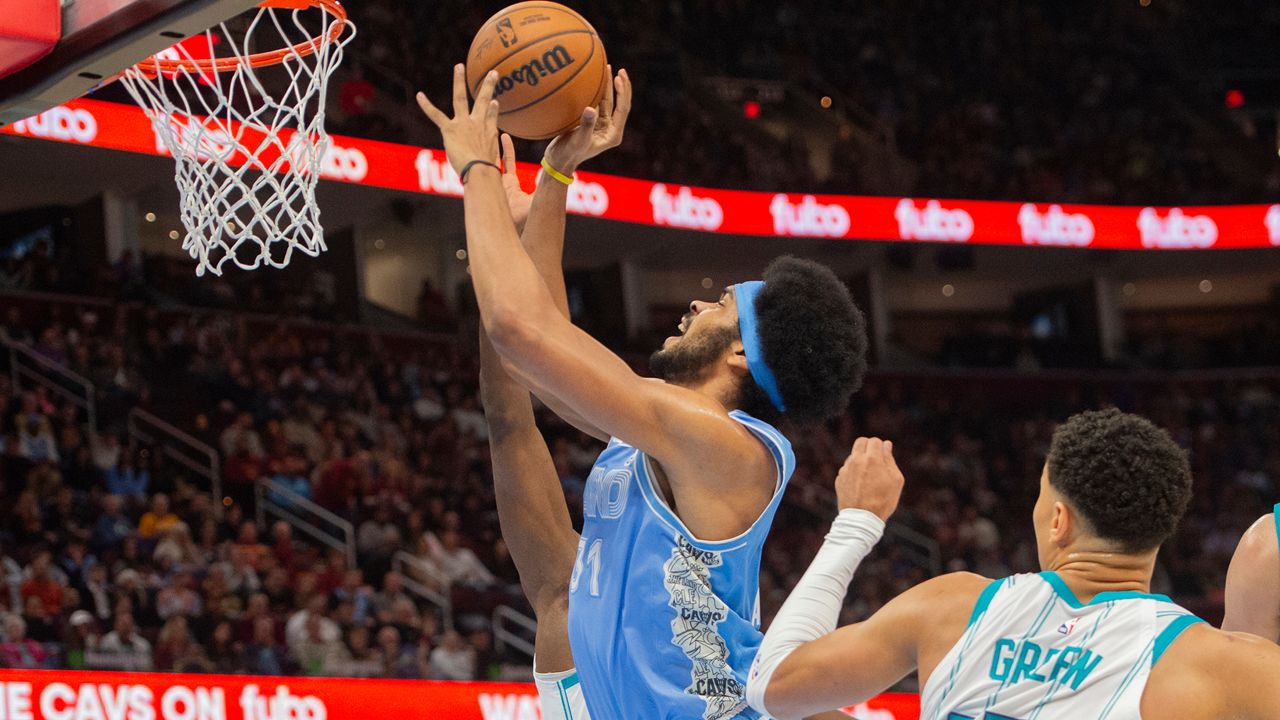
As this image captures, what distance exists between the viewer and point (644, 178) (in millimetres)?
13258

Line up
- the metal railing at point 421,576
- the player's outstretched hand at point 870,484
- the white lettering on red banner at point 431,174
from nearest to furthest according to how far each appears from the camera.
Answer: the player's outstretched hand at point 870,484
the metal railing at point 421,576
the white lettering on red banner at point 431,174

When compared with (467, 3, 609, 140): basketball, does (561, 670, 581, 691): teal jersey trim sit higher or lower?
lower

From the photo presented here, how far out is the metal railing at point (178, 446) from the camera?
34.1 ft

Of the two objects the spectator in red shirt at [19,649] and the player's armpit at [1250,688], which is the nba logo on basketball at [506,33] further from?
the spectator in red shirt at [19,649]

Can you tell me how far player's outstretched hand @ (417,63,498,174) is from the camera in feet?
9.12

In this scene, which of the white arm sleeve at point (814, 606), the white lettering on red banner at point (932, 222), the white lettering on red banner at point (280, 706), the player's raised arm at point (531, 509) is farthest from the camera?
the white lettering on red banner at point (932, 222)

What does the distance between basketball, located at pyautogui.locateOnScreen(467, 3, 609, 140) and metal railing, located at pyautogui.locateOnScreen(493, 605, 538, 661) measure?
21.2 ft

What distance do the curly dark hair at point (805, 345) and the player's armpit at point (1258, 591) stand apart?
3.52ft

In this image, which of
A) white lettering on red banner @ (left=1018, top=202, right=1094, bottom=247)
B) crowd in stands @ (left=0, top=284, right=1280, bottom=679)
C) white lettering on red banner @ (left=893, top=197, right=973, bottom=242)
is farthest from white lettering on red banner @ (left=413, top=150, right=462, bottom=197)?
white lettering on red banner @ (left=1018, top=202, right=1094, bottom=247)

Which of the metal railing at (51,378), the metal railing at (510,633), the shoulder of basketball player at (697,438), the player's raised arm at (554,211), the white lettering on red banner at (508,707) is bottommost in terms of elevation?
the white lettering on red banner at (508,707)

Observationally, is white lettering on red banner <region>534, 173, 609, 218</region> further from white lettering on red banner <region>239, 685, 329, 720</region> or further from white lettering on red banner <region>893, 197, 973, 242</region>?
white lettering on red banner <region>239, 685, 329, 720</region>

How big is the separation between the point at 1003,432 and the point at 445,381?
22.0 feet

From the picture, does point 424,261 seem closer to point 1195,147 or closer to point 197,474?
point 197,474

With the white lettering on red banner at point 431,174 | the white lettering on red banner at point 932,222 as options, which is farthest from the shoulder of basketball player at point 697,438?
the white lettering on red banner at point 932,222
